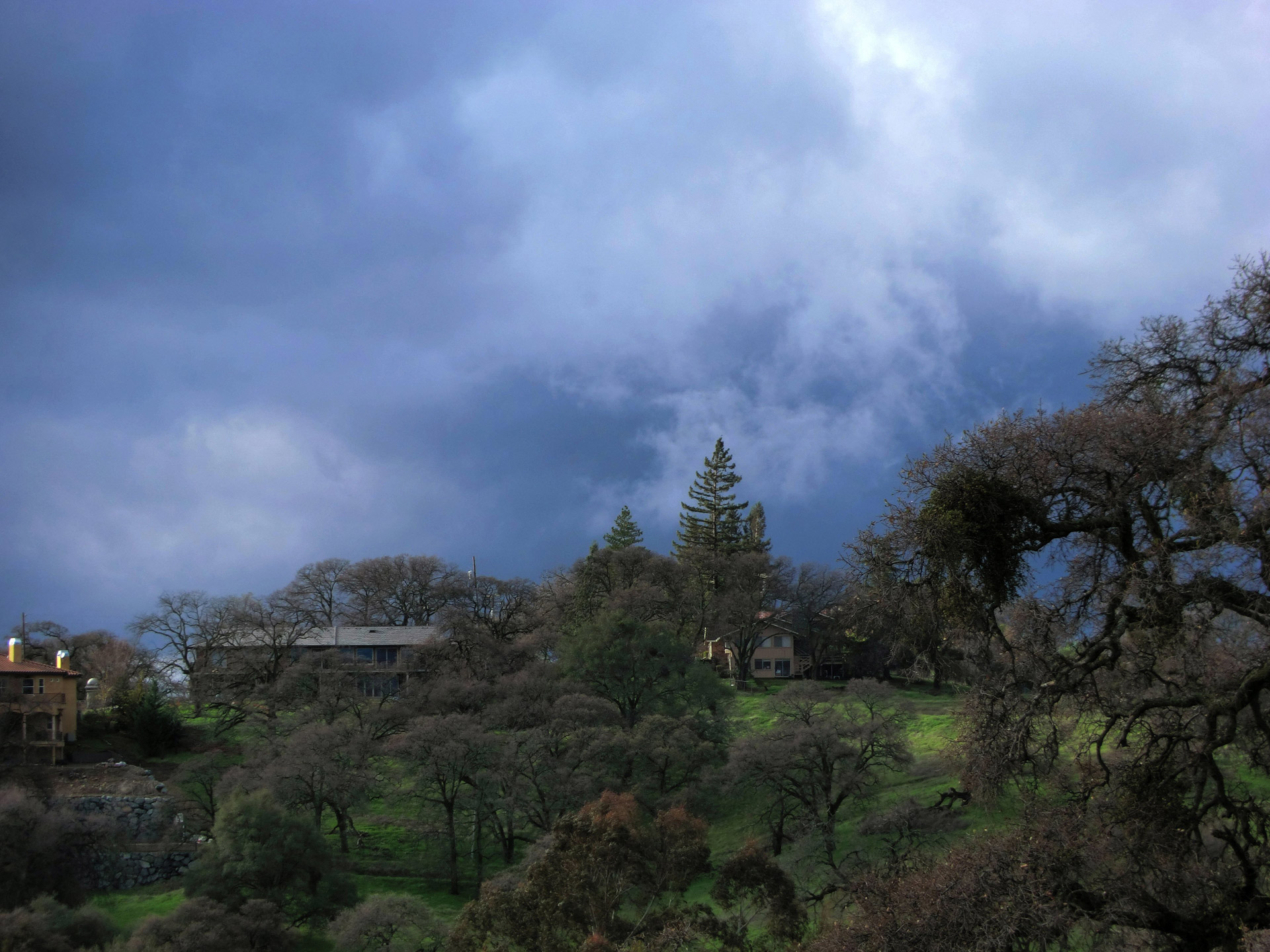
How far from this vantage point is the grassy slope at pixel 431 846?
35.1 m

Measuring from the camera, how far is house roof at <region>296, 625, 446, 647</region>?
236ft

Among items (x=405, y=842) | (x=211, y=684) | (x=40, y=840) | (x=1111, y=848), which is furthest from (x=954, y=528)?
(x=211, y=684)

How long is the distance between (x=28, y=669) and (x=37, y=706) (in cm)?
286

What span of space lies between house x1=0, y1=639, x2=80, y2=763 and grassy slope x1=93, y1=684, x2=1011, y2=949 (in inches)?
635

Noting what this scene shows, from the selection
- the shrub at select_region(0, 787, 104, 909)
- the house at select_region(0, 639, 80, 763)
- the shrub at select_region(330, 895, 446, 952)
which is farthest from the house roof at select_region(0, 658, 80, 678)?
the shrub at select_region(330, 895, 446, 952)

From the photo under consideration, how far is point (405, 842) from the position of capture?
141ft

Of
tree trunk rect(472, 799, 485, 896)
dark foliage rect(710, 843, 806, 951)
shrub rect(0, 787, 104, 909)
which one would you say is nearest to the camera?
dark foliage rect(710, 843, 806, 951)

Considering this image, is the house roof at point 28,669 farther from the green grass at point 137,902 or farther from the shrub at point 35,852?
the green grass at point 137,902

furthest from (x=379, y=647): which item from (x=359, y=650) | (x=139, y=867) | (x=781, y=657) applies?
(x=139, y=867)

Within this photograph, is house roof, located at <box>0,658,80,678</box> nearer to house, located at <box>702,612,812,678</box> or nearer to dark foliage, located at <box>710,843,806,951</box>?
house, located at <box>702,612,812,678</box>

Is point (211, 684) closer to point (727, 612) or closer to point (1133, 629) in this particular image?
point (727, 612)

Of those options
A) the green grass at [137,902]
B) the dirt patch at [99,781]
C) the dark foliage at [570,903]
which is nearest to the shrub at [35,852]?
the green grass at [137,902]

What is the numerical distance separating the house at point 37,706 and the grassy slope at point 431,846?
16.1m

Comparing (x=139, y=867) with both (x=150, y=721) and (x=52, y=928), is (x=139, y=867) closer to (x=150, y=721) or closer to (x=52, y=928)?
(x=52, y=928)
